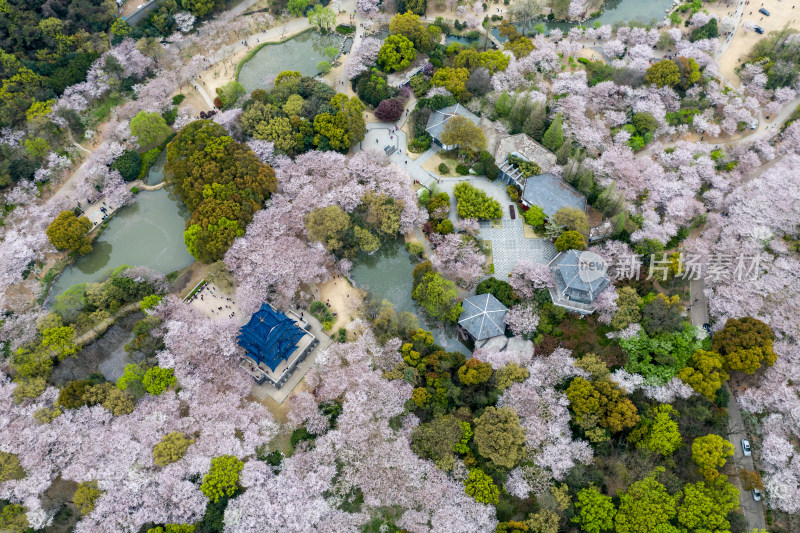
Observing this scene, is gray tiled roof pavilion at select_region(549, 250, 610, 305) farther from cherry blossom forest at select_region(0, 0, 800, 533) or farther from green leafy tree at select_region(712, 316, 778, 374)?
green leafy tree at select_region(712, 316, 778, 374)

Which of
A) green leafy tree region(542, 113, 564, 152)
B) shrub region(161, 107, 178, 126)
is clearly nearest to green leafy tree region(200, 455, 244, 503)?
shrub region(161, 107, 178, 126)

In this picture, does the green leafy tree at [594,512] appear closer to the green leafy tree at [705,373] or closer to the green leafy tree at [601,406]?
the green leafy tree at [601,406]

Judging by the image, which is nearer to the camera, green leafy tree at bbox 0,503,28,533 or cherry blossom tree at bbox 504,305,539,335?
green leafy tree at bbox 0,503,28,533

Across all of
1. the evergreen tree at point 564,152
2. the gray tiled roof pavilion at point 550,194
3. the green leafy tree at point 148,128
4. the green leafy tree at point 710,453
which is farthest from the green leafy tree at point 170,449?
the evergreen tree at point 564,152

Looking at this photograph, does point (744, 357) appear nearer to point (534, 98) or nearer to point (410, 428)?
point (410, 428)

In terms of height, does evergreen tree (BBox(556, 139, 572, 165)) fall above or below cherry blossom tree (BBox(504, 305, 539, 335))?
above
